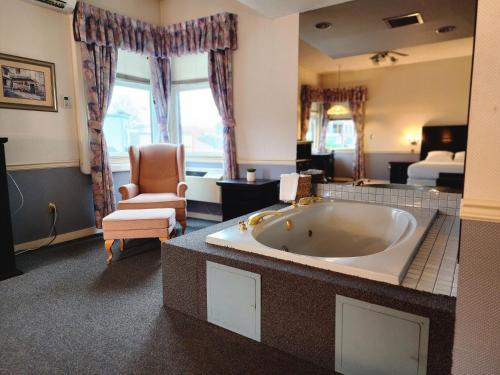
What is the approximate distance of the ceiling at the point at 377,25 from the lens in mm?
2391

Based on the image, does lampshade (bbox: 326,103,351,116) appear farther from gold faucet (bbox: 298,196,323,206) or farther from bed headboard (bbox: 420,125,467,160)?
gold faucet (bbox: 298,196,323,206)

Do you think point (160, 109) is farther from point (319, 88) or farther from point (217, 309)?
point (217, 309)

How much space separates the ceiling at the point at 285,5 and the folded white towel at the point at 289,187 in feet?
4.88

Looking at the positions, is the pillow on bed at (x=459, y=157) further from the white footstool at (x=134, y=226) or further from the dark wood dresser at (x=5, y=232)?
the dark wood dresser at (x=5, y=232)

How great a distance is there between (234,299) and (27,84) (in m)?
2.80

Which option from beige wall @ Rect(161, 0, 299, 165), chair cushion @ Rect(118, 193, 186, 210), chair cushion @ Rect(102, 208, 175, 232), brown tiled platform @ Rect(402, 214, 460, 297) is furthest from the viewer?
beige wall @ Rect(161, 0, 299, 165)

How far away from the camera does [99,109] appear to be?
3412 mm

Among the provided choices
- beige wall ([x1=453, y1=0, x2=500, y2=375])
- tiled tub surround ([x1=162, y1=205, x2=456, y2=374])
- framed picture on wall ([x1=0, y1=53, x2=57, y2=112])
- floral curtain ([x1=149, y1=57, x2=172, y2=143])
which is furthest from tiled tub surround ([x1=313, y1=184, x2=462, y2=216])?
framed picture on wall ([x1=0, y1=53, x2=57, y2=112])

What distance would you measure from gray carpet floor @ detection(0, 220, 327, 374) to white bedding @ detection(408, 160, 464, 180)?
6.11ft

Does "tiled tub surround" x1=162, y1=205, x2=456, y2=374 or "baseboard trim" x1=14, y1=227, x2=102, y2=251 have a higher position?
"tiled tub surround" x1=162, y1=205, x2=456, y2=374

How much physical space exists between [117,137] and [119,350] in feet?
9.57

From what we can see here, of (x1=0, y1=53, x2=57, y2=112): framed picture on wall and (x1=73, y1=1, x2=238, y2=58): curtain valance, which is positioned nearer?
(x1=0, y1=53, x2=57, y2=112): framed picture on wall

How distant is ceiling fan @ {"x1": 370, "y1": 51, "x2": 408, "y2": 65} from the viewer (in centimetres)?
268

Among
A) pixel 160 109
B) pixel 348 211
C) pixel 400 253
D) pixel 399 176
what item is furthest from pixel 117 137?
pixel 400 253
